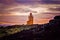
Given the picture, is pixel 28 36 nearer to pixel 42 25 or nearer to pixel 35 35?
pixel 35 35

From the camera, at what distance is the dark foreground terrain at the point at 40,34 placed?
10273 mm

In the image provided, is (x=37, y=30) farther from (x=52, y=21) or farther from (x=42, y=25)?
(x=52, y=21)

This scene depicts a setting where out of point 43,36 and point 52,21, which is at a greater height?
point 52,21

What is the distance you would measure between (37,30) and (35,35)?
0.54 metres

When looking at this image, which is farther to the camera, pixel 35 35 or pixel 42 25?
pixel 42 25

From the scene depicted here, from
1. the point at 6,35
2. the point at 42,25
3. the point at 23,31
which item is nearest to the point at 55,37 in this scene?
the point at 42,25

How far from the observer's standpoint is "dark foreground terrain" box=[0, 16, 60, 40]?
10.3 metres

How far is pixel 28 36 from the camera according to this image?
10367mm

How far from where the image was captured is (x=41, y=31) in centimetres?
1083

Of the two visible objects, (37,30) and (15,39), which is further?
(37,30)

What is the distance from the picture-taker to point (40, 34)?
10.6 meters

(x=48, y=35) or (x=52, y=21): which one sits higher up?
(x=52, y=21)

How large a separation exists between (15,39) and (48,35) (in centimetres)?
207

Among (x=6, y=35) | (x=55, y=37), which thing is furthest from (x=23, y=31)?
(x=55, y=37)
